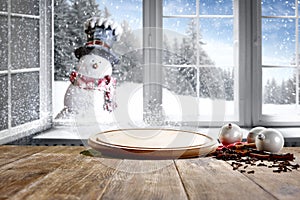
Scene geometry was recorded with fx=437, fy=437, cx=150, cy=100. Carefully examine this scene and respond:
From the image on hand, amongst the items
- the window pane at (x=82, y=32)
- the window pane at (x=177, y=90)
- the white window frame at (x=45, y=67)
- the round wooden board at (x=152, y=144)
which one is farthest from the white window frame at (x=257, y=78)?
the round wooden board at (x=152, y=144)

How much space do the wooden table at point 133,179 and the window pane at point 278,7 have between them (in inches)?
69.5

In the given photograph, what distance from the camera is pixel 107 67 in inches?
109

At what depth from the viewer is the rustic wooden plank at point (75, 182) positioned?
833 millimetres

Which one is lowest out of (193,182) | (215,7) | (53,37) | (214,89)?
(193,182)

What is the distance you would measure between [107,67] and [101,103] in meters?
0.23

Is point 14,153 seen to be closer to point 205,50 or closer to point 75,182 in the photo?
point 75,182

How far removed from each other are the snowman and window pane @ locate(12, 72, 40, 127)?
21 centimetres

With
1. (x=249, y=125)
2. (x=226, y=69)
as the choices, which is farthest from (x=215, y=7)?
(x=249, y=125)

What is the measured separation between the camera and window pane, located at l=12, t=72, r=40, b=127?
235cm

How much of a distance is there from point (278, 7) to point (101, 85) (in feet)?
4.10

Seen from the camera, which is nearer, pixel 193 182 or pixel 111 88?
pixel 193 182

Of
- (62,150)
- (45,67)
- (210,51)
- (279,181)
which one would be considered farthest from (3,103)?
(279,181)

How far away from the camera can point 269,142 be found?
131cm

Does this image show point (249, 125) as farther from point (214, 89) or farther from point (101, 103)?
point (101, 103)
